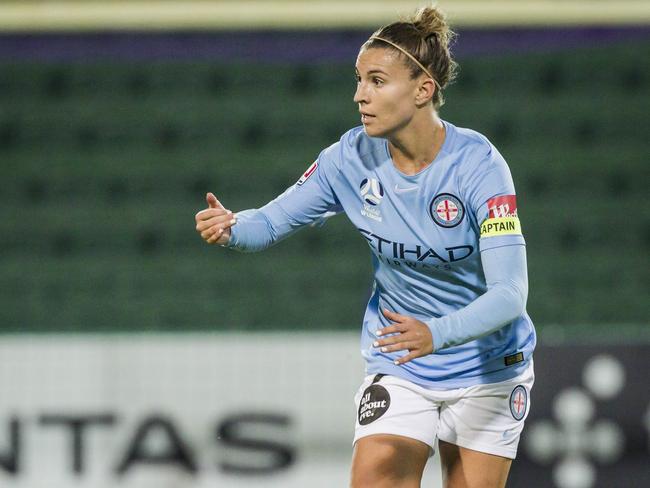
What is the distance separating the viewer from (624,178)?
6117 millimetres

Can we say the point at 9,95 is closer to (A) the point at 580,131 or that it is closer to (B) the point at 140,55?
(B) the point at 140,55

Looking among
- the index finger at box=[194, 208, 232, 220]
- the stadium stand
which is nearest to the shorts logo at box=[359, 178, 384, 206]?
the index finger at box=[194, 208, 232, 220]

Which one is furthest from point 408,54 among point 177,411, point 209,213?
point 177,411

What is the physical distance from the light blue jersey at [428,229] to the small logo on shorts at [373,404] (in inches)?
2.4

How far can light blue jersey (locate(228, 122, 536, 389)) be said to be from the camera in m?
2.42

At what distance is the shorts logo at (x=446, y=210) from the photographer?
245 cm

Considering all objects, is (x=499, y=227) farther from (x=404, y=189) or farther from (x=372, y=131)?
(x=372, y=131)

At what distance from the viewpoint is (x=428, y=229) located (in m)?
2.47

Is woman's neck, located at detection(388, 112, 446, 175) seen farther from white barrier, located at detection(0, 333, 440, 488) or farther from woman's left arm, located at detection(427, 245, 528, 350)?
white barrier, located at detection(0, 333, 440, 488)

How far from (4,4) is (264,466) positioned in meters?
3.56

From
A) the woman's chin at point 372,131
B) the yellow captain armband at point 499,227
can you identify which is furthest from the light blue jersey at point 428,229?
the woman's chin at point 372,131

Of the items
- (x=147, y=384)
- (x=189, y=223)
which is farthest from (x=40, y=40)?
(x=147, y=384)

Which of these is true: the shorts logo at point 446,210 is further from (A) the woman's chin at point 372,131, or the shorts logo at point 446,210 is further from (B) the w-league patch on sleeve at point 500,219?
(A) the woman's chin at point 372,131

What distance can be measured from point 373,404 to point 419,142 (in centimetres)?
65
